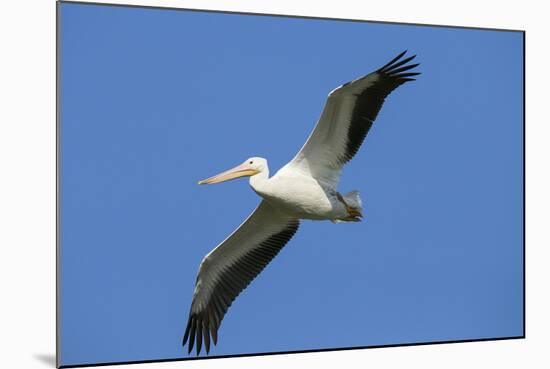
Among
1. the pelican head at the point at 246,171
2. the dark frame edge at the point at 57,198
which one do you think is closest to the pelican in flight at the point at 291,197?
the pelican head at the point at 246,171

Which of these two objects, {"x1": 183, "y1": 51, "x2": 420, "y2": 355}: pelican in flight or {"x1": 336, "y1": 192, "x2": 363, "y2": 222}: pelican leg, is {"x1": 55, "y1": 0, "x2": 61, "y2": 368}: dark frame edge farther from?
{"x1": 336, "y1": 192, "x2": 363, "y2": 222}: pelican leg

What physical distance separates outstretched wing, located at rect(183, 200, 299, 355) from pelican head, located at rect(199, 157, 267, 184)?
261 mm

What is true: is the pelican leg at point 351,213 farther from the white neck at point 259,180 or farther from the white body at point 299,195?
the white neck at point 259,180

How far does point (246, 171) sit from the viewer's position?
263 inches

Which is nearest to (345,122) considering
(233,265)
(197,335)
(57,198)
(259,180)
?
(259,180)

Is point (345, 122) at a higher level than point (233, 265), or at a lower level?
higher

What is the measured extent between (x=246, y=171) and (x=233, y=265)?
2.45 feet

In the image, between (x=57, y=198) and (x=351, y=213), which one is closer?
(x=57, y=198)

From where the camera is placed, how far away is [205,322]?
272 inches

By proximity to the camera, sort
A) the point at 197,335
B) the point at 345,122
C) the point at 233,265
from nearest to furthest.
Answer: the point at 345,122
the point at 197,335
the point at 233,265

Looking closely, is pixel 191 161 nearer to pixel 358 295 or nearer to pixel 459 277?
pixel 358 295

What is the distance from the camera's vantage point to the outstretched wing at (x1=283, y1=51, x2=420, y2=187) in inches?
253

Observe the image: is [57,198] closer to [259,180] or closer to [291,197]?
[259,180]

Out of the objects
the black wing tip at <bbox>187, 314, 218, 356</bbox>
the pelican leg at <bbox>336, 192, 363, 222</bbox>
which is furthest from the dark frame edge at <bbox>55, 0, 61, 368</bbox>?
the pelican leg at <bbox>336, 192, 363, 222</bbox>
